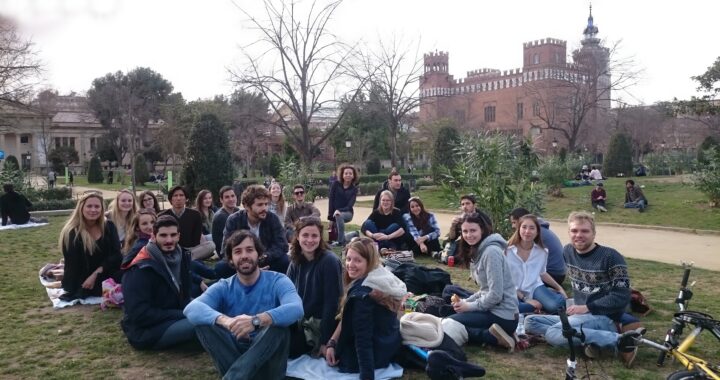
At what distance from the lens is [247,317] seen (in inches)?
135

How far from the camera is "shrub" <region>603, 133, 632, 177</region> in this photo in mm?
27484

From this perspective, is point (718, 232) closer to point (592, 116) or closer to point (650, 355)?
point (650, 355)

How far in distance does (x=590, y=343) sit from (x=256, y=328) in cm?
260

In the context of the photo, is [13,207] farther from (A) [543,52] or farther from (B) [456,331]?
(A) [543,52]

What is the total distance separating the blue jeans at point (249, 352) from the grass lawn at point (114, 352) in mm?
649

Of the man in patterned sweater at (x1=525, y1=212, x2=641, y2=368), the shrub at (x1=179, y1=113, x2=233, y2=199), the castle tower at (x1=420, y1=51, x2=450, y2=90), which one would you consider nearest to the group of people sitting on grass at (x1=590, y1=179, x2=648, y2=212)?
the shrub at (x1=179, y1=113, x2=233, y2=199)

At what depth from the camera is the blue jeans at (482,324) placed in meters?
4.65

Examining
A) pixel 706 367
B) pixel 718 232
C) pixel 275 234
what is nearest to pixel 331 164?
pixel 718 232

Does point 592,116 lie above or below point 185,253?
above

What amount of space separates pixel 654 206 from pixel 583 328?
1328 centimetres

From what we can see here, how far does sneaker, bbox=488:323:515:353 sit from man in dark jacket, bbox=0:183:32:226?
1316 centimetres

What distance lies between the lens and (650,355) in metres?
4.48

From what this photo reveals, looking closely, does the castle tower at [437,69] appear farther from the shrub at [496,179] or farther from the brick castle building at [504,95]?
the shrub at [496,179]

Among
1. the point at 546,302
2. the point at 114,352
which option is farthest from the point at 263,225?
the point at 546,302
